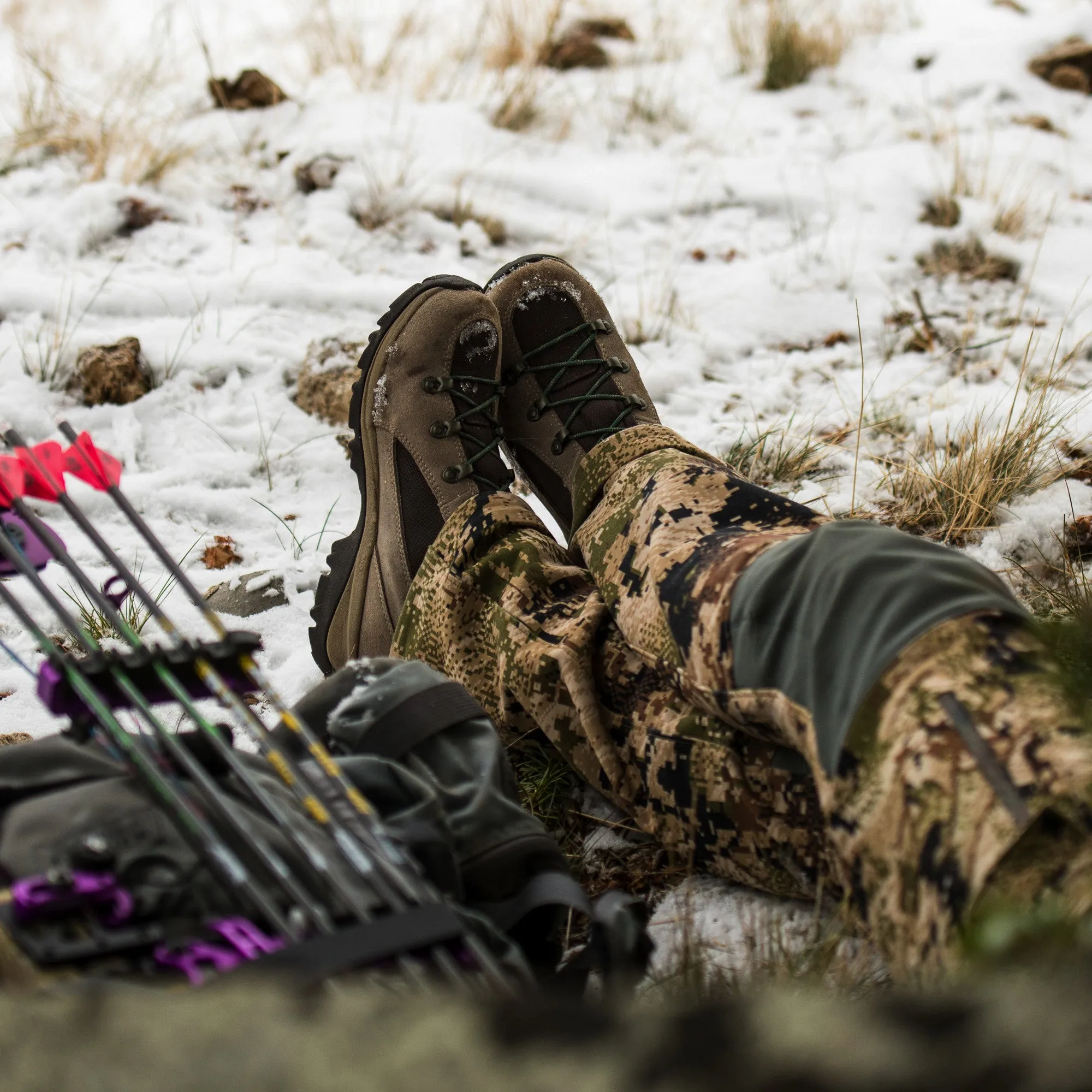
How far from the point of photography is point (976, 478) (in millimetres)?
2090

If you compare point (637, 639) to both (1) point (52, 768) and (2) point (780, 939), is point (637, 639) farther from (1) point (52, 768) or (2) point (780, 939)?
(1) point (52, 768)

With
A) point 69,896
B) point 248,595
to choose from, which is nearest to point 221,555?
point 248,595

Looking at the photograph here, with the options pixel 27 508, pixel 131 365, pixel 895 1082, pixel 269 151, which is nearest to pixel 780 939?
pixel 895 1082

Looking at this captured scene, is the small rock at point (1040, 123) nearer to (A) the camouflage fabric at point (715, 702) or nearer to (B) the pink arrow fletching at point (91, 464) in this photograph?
(A) the camouflage fabric at point (715, 702)

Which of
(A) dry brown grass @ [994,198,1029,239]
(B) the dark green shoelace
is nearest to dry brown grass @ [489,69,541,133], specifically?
(A) dry brown grass @ [994,198,1029,239]

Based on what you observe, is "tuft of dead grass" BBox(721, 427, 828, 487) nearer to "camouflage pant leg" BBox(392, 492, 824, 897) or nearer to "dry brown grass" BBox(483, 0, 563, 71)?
"camouflage pant leg" BBox(392, 492, 824, 897)

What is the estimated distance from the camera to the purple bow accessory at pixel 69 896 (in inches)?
32.1

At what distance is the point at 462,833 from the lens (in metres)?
1.13

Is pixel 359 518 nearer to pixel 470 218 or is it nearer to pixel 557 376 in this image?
pixel 557 376

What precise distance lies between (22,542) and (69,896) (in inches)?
22.3

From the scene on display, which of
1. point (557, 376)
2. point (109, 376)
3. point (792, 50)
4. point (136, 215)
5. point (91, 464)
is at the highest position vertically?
point (792, 50)

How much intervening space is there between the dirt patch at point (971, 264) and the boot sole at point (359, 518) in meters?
Result: 1.83

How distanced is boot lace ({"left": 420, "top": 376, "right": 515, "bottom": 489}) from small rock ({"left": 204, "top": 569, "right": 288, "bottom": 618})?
435 mm

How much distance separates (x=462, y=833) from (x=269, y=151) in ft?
10.9
